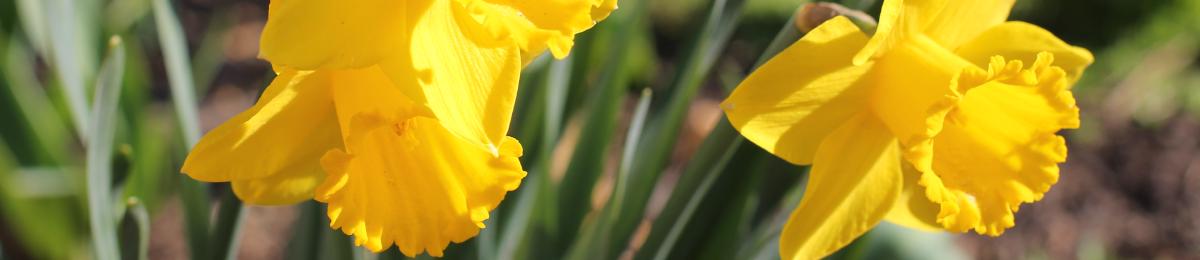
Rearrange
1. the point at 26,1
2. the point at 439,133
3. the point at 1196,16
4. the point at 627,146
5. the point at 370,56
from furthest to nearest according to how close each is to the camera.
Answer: the point at 1196,16
the point at 26,1
the point at 627,146
the point at 439,133
the point at 370,56

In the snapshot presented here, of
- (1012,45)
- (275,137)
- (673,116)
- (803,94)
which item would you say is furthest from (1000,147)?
(275,137)

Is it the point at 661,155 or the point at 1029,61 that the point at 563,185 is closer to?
the point at 661,155

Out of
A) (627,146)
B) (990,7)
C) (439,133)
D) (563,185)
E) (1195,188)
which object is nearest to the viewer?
(439,133)

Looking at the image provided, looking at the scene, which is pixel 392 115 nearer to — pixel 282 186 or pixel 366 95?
pixel 366 95

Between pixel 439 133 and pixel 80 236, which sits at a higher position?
pixel 439 133

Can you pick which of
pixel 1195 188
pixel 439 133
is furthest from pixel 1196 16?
pixel 439 133

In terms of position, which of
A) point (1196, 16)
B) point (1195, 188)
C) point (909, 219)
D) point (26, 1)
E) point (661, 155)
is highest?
point (909, 219)
